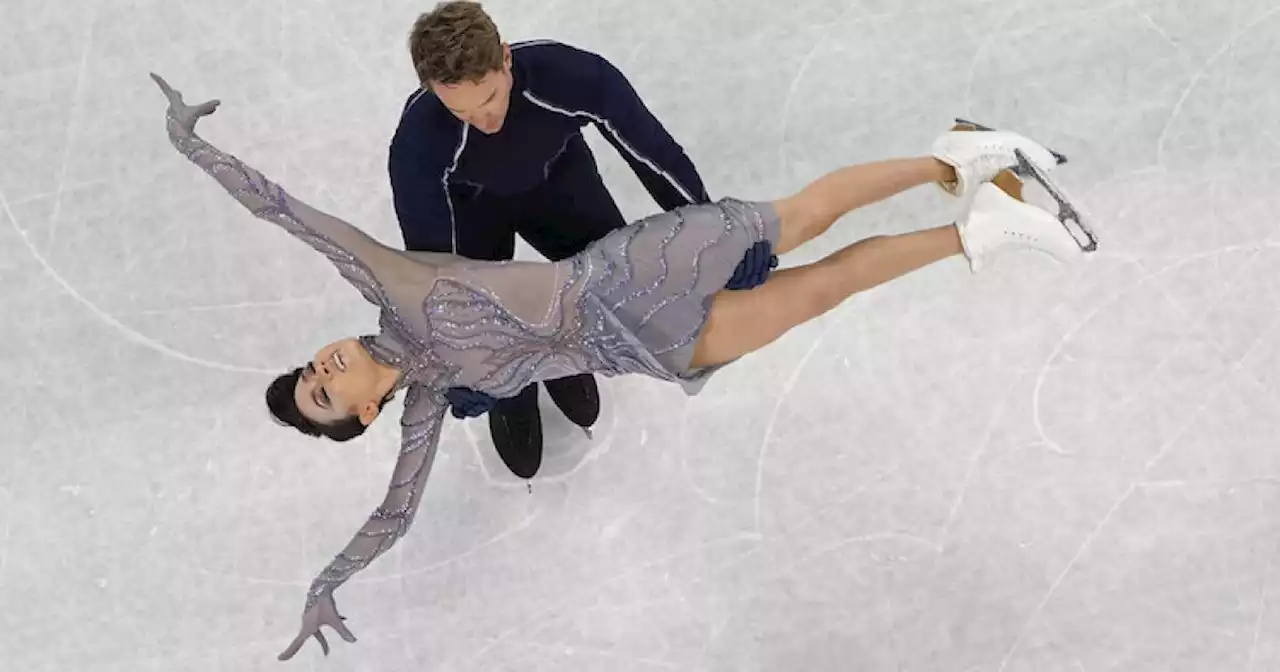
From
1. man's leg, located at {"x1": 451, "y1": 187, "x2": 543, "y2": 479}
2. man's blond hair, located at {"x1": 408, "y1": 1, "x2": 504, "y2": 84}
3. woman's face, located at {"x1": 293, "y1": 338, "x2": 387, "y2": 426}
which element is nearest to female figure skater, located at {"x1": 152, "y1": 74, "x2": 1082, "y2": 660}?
woman's face, located at {"x1": 293, "y1": 338, "x2": 387, "y2": 426}

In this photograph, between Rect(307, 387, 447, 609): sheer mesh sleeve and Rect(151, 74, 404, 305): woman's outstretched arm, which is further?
Rect(307, 387, 447, 609): sheer mesh sleeve

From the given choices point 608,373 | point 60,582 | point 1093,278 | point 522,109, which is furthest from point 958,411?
point 60,582

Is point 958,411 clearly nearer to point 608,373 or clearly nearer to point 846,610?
point 846,610

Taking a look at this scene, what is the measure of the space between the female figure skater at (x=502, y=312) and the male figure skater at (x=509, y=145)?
0.08 metres

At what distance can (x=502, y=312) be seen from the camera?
138 centimetres

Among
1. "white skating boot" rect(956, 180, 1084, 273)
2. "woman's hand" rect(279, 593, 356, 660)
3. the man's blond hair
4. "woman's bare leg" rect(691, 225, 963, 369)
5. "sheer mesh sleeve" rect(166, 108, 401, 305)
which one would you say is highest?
the man's blond hair

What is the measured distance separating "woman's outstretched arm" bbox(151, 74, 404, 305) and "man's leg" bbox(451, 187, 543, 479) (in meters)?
0.19

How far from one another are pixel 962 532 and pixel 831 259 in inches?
25.6

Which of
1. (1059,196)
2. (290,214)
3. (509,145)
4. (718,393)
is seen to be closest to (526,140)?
(509,145)

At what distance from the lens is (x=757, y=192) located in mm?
1926

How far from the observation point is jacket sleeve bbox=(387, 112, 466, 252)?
4.48 feet

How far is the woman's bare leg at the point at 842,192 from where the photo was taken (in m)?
1.49

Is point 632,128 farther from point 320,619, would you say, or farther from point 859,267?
point 320,619

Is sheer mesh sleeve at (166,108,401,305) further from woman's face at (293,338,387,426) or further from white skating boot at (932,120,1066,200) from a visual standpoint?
white skating boot at (932,120,1066,200)
